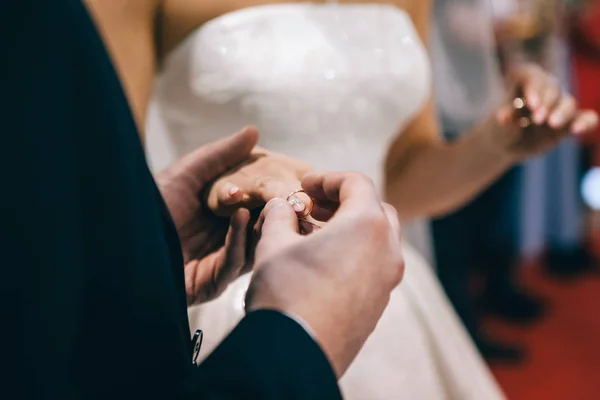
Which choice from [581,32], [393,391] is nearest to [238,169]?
[393,391]

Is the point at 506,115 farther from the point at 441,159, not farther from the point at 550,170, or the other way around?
the point at 550,170

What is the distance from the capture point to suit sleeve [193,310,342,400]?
27cm

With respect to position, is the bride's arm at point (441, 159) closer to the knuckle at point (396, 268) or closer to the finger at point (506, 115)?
the finger at point (506, 115)

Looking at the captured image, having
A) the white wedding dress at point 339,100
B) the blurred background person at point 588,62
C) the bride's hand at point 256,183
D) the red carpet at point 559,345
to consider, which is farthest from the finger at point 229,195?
the blurred background person at point 588,62

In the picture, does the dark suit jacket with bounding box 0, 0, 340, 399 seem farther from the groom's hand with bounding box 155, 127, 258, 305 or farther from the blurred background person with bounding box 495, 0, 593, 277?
the blurred background person with bounding box 495, 0, 593, 277

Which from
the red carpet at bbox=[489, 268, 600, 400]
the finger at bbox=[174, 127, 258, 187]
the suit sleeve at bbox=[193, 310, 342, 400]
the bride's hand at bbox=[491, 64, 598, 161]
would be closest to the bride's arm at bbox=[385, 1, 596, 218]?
the bride's hand at bbox=[491, 64, 598, 161]

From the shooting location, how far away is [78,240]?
24cm

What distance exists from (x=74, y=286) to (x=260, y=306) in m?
0.09

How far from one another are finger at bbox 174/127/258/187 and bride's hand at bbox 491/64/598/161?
36 cm

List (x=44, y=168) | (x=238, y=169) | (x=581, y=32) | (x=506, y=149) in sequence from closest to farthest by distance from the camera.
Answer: (x=44, y=168)
(x=238, y=169)
(x=506, y=149)
(x=581, y=32)

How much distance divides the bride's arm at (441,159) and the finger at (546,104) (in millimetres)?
37

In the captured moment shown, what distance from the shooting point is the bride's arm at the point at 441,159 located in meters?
0.72

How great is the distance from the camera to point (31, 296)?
234 mm

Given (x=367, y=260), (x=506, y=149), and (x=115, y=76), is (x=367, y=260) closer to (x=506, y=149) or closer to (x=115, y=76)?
(x=115, y=76)
